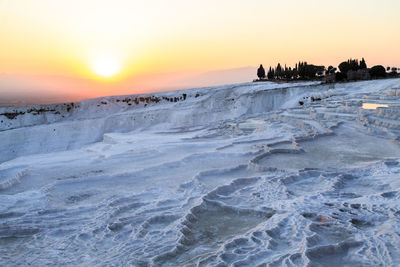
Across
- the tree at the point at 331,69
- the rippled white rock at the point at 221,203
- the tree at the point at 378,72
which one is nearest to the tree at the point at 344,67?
the tree at the point at 331,69

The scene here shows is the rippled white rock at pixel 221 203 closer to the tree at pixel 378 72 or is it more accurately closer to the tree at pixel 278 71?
the tree at pixel 378 72

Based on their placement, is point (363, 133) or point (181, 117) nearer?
point (363, 133)

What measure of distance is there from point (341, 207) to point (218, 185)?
2.41 meters

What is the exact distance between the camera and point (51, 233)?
4.94 m

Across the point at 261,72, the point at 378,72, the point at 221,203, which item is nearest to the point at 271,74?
the point at 261,72

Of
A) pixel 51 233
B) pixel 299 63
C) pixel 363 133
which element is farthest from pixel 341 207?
pixel 299 63

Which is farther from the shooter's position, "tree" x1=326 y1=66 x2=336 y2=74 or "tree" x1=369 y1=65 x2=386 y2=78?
"tree" x1=326 y1=66 x2=336 y2=74

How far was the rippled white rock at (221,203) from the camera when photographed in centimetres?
410

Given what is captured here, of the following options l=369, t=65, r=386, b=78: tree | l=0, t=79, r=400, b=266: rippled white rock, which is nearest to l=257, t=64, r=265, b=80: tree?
l=369, t=65, r=386, b=78: tree

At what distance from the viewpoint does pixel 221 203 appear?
570cm

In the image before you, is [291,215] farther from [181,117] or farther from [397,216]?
[181,117]

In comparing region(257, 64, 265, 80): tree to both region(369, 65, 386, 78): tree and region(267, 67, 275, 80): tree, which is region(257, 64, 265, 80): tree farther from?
region(369, 65, 386, 78): tree

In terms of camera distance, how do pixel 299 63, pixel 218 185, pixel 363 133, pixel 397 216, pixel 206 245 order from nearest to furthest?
pixel 206 245 → pixel 397 216 → pixel 218 185 → pixel 363 133 → pixel 299 63

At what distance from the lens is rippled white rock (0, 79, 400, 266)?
13.4 ft
